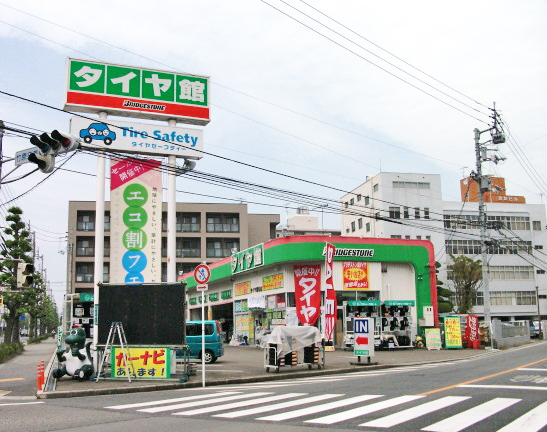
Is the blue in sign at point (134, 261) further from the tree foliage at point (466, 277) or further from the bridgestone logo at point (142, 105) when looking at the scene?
the tree foliage at point (466, 277)

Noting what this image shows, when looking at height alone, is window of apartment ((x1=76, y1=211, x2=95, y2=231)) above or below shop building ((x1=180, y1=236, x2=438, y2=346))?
above

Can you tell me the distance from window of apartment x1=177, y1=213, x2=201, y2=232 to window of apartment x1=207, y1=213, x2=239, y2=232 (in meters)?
1.52

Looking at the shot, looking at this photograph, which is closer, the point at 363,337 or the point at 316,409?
the point at 316,409

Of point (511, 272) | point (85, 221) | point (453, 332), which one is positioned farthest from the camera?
point (511, 272)

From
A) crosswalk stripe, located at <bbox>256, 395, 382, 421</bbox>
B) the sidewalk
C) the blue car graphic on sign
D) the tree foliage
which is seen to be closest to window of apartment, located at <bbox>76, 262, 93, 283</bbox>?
the tree foliage

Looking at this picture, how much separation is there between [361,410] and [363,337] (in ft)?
35.2

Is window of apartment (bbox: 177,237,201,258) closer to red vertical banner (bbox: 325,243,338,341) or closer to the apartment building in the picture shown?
the apartment building

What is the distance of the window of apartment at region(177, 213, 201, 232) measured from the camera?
230ft

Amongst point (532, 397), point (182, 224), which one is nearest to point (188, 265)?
point (182, 224)

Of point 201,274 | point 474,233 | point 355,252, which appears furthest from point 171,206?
point 474,233

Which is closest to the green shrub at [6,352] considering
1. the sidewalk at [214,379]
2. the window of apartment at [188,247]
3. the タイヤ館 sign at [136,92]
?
the sidewalk at [214,379]

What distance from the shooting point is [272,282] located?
33.7 m

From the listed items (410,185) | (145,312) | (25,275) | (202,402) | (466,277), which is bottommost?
(202,402)

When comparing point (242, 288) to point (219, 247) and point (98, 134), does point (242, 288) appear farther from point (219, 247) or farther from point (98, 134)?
point (219, 247)
